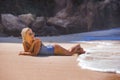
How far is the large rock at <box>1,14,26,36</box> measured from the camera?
15.5 meters

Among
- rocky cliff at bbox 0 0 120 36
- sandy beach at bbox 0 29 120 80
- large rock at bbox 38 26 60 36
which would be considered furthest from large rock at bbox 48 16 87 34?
sandy beach at bbox 0 29 120 80

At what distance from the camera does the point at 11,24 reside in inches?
620

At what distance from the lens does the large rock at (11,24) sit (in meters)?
15.5

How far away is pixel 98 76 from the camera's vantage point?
470cm

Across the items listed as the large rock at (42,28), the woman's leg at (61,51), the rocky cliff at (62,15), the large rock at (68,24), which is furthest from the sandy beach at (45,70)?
the large rock at (68,24)

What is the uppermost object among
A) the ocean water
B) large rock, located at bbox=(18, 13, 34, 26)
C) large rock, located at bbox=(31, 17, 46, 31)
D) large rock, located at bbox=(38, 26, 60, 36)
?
large rock, located at bbox=(18, 13, 34, 26)

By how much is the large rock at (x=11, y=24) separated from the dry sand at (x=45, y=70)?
913cm

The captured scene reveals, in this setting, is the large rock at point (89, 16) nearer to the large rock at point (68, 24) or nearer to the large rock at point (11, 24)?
the large rock at point (68, 24)

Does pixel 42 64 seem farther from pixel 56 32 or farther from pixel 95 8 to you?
pixel 95 8

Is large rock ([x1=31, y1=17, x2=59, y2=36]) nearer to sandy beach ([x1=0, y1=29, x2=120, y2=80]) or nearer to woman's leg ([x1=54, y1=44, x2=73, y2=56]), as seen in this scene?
woman's leg ([x1=54, y1=44, x2=73, y2=56])

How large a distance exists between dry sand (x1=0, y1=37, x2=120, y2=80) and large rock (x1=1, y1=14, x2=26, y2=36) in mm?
9127

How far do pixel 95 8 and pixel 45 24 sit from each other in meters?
2.96

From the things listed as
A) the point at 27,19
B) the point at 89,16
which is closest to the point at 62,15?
the point at 89,16

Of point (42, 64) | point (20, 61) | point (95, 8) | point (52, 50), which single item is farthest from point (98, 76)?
point (95, 8)
